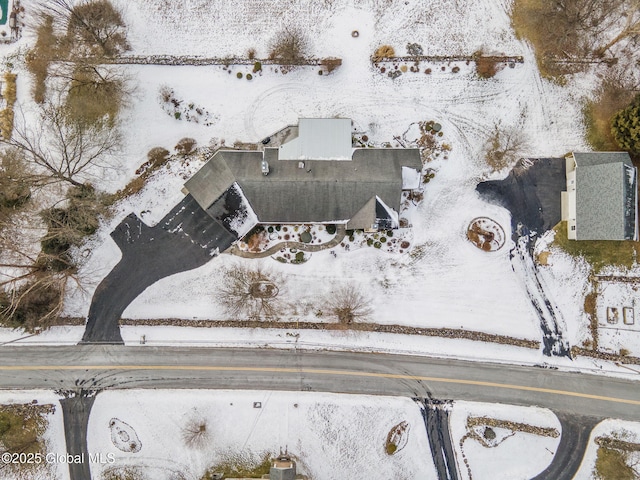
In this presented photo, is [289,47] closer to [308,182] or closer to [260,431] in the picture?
[308,182]

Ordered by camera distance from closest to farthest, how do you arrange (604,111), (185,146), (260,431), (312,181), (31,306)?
1. (312,181)
2. (31,306)
3. (260,431)
4. (604,111)
5. (185,146)

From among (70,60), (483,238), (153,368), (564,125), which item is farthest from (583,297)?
(70,60)

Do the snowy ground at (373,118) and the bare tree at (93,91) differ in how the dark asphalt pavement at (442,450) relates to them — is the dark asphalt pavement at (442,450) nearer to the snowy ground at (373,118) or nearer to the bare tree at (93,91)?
Result: the snowy ground at (373,118)

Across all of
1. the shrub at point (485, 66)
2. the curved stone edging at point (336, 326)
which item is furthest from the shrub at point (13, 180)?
the shrub at point (485, 66)

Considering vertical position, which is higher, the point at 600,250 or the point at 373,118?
the point at 373,118

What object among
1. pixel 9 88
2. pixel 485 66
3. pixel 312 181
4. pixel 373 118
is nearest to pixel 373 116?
pixel 373 118
